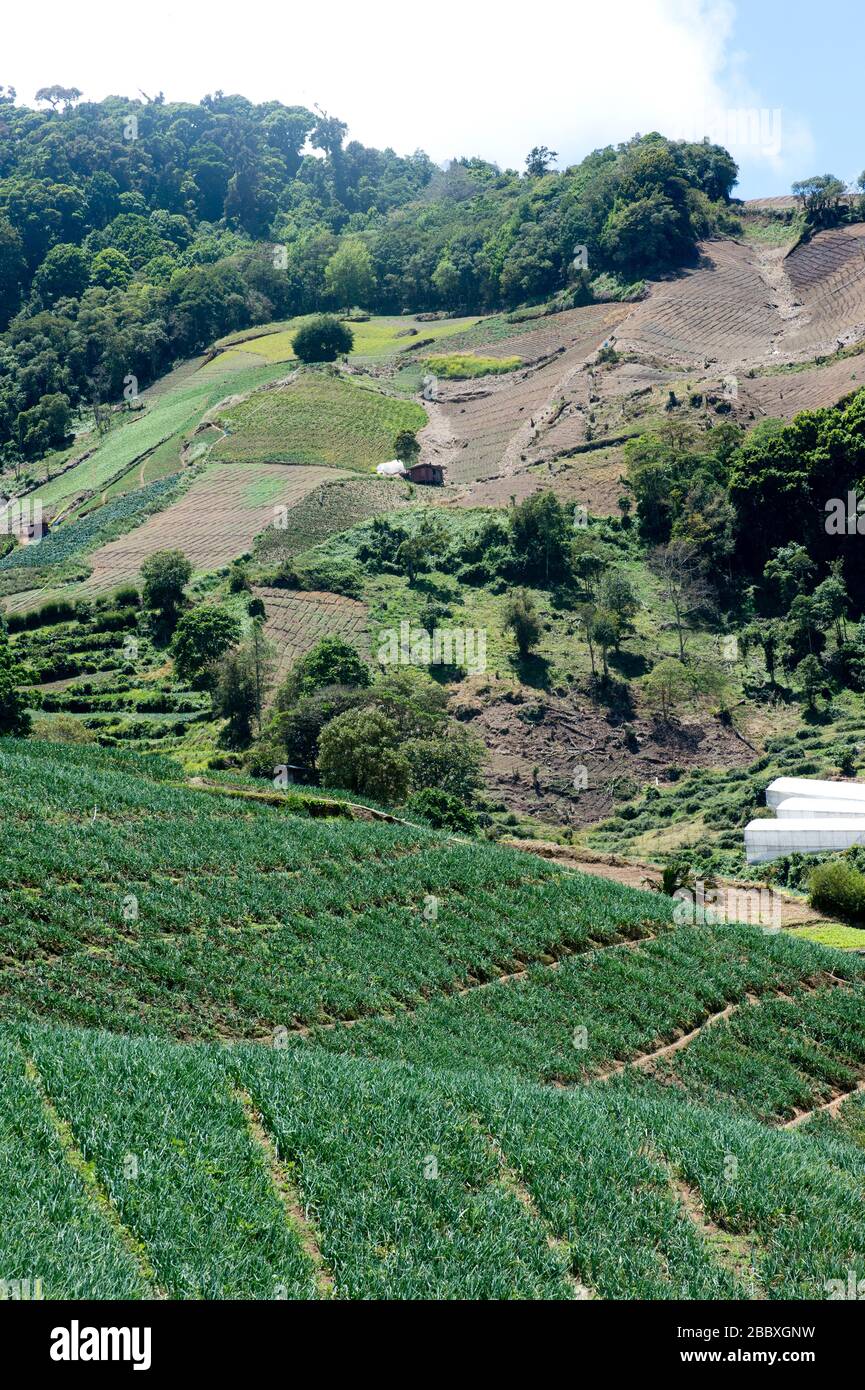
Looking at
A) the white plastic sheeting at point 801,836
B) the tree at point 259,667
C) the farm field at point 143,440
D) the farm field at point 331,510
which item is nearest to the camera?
the white plastic sheeting at point 801,836

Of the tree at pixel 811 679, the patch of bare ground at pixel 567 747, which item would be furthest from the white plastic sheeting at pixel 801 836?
the tree at pixel 811 679

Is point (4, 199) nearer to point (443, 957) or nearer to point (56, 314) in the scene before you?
point (56, 314)

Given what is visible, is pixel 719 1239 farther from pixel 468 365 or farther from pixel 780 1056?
pixel 468 365

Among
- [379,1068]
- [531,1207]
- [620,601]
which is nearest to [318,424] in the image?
[620,601]

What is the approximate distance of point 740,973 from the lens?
3531cm

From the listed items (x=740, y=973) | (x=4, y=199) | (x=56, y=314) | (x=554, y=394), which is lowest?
(x=740, y=973)

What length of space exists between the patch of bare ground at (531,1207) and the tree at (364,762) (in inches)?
1239

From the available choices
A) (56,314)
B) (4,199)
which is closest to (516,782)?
(56,314)

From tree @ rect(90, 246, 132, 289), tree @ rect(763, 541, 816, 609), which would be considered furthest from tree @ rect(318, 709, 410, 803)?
tree @ rect(90, 246, 132, 289)

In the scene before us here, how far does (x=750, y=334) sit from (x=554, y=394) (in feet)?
66.0

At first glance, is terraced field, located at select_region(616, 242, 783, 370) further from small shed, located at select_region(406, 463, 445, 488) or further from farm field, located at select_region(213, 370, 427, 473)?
small shed, located at select_region(406, 463, 445, 488)

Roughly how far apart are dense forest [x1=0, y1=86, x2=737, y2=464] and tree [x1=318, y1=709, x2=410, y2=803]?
3300 inches

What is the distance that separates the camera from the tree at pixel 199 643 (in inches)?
2908

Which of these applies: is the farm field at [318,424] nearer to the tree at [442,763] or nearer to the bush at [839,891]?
the tree at [442,763]
